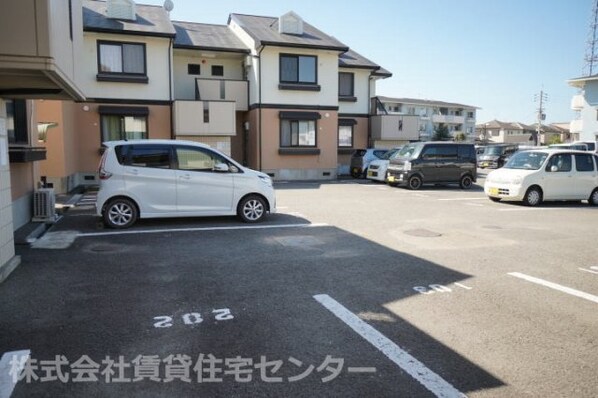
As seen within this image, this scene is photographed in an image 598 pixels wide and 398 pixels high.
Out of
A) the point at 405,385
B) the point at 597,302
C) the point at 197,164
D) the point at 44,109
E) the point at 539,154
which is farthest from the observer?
the point at 44,109

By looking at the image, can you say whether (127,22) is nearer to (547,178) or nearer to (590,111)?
(547,178)

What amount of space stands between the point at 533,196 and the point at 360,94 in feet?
45.1

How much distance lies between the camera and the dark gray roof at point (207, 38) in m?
20.6

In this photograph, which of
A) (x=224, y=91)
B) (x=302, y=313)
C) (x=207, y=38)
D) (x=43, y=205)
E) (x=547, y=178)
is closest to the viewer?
(x=302, y=313)

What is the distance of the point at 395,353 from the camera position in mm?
3707

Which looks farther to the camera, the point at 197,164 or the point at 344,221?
the point at 344,221

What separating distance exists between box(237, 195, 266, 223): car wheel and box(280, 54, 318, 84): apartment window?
39.3 ft

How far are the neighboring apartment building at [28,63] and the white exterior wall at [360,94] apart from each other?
17.7 m

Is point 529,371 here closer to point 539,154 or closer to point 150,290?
point 150,290

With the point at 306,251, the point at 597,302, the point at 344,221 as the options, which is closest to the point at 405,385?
the point at 597,302

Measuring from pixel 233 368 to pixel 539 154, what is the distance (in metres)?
12.6

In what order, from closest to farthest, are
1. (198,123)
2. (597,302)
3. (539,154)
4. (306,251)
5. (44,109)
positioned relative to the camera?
1. (597,302)
2. (306,251)
3. (539,154)
4. (44,109)
5. (198,123)

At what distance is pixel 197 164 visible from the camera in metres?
9.23

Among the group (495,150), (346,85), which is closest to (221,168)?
(346,85)
